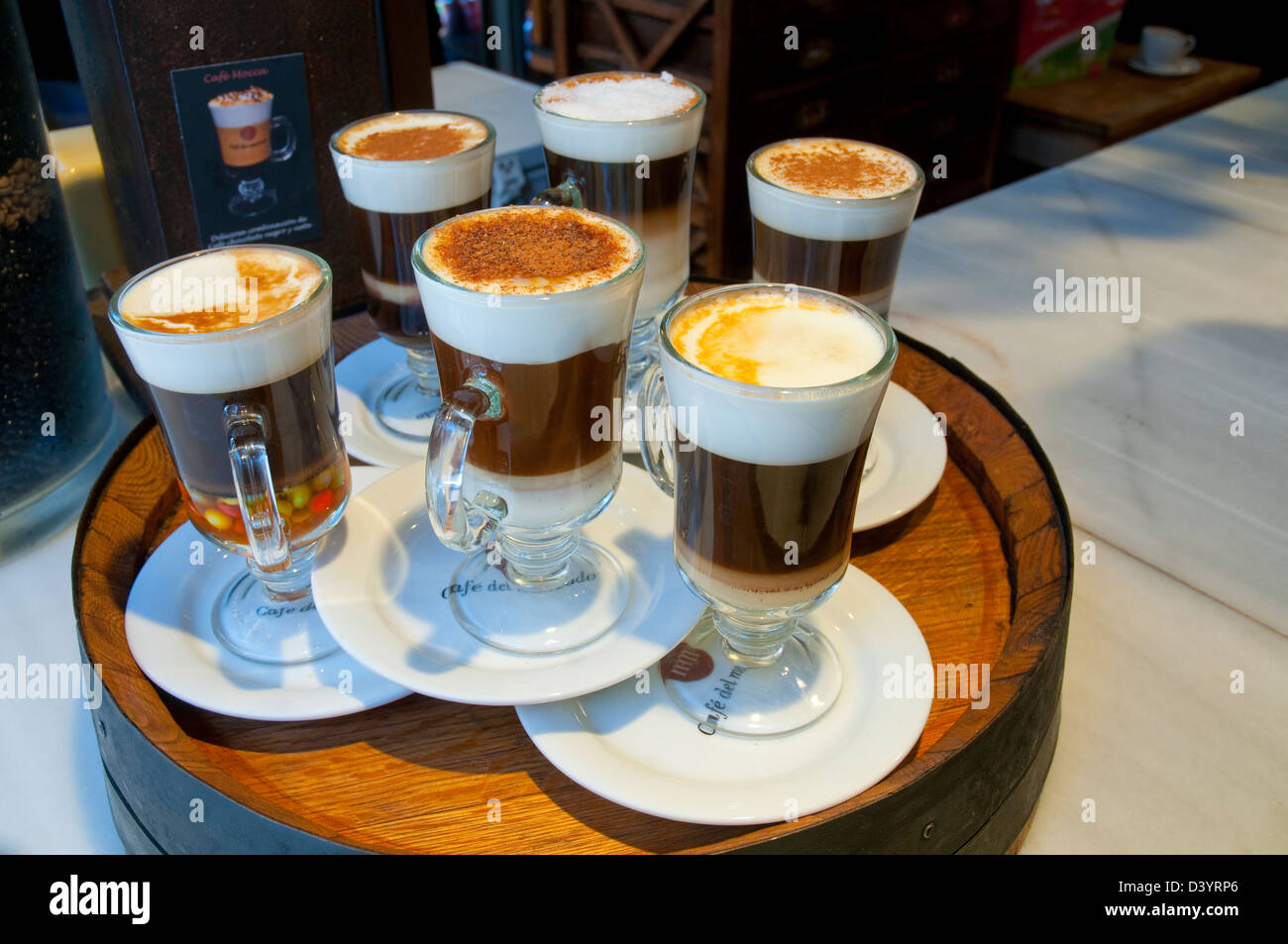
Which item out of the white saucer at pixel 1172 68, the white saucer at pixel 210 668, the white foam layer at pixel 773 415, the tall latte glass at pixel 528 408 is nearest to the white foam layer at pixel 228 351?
the tall latte glass at pixel 528 408

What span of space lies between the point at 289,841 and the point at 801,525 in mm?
527

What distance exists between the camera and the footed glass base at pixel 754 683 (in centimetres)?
103

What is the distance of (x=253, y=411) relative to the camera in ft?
3.42

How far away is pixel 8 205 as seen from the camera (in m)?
1.33

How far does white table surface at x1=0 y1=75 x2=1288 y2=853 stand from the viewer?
1.12 meters

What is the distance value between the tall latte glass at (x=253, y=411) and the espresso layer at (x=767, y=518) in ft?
1.33

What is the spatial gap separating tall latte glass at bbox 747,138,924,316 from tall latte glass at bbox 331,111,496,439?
39 cm

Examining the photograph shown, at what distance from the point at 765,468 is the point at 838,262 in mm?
488

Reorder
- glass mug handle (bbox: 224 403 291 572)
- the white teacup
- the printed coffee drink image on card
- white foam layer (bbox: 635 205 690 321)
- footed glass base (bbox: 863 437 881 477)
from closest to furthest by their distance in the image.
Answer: glass mug handle (bbox: 224 403 291 572) → footed glass base (bbox: 863 437 881 477) → white foam layer (bbox: 635 205 690 321) → the printed coffee drink image on card → the white teacup

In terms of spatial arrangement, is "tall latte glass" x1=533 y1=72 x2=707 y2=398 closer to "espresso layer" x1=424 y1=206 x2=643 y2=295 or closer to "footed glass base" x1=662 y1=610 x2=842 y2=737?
"espresso layer" x1=424 y1=206 x2=643 y2=295

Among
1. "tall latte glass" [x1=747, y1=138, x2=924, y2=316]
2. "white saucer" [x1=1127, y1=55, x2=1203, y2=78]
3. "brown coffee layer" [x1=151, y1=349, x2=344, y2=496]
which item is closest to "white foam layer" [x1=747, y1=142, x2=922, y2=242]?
"tall latte glass" [x1=747, y1=138, x2=924, y2=316]


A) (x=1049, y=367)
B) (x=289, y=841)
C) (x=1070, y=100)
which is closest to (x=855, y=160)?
(x=1049, y=367)

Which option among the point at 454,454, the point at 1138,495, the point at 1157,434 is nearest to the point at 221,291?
the point at 454,454

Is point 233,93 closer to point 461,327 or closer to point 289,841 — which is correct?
point 461,327
